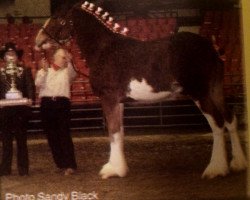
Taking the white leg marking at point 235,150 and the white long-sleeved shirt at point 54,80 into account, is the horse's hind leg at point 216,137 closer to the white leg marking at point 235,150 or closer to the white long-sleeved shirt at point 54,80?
the white leg marking at point 235,150

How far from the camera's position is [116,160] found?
302 inches

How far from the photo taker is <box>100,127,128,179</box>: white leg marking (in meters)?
7.65

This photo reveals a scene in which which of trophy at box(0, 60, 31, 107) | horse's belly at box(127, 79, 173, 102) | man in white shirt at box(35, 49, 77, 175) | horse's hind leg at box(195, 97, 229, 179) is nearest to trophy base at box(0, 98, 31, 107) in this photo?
trophy at box(0, 60, 31, 107)

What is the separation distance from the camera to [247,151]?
761cm

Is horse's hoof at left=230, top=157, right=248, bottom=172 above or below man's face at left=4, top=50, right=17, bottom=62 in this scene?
below

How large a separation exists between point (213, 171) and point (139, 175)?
2.40 feet

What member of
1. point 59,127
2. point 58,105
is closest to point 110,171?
point 59,127

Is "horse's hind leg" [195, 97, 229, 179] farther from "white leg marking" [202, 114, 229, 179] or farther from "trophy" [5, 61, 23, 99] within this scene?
"trophy" [5, 61, 23, 99]

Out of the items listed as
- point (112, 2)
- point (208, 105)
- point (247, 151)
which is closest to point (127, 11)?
point (112, 2)

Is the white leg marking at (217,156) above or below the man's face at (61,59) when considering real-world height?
below

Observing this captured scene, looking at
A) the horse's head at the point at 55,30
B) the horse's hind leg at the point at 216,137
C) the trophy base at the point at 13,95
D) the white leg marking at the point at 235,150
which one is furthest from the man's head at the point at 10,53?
the white leg marking at the point at 235,150

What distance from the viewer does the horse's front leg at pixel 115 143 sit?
7648 mm

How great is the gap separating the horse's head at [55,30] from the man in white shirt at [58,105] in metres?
0.12

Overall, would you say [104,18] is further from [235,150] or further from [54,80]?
[235,150]
